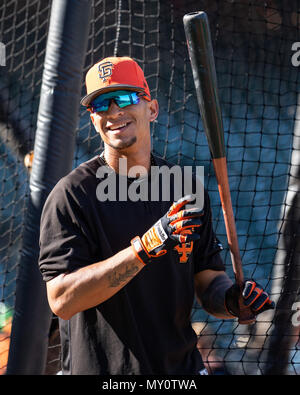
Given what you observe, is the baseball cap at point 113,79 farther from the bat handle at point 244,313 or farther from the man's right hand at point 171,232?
the bat handle at point 244,313

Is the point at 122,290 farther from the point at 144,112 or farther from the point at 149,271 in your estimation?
the point at 144,112

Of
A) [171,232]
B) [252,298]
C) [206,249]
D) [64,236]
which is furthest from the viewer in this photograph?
[206,249]

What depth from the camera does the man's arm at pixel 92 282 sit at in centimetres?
172

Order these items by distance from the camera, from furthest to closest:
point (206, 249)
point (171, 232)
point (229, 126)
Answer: point (229, 126)
point (206, 249)
point (171, 232)

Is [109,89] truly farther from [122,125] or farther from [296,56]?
[296,56]

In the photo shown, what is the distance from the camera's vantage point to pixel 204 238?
2133mm

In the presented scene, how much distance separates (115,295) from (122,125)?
56 cm

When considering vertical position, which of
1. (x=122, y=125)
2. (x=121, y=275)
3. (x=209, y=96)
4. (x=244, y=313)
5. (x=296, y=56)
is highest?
(x=296, y=56)

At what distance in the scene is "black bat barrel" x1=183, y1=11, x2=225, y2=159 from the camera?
6.32 feet

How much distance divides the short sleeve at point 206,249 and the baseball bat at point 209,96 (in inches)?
3.2

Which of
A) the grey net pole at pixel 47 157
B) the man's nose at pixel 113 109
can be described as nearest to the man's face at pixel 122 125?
the man's nose at pixel 113 109

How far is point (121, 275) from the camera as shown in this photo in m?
1.72

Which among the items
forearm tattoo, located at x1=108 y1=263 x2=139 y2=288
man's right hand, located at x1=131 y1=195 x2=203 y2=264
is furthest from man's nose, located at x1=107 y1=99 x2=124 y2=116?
forearm tattoo, located at x1=108 y1=263 x2=139 y2=288

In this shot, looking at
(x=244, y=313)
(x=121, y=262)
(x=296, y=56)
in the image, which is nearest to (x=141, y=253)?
(x=121, y=262)
